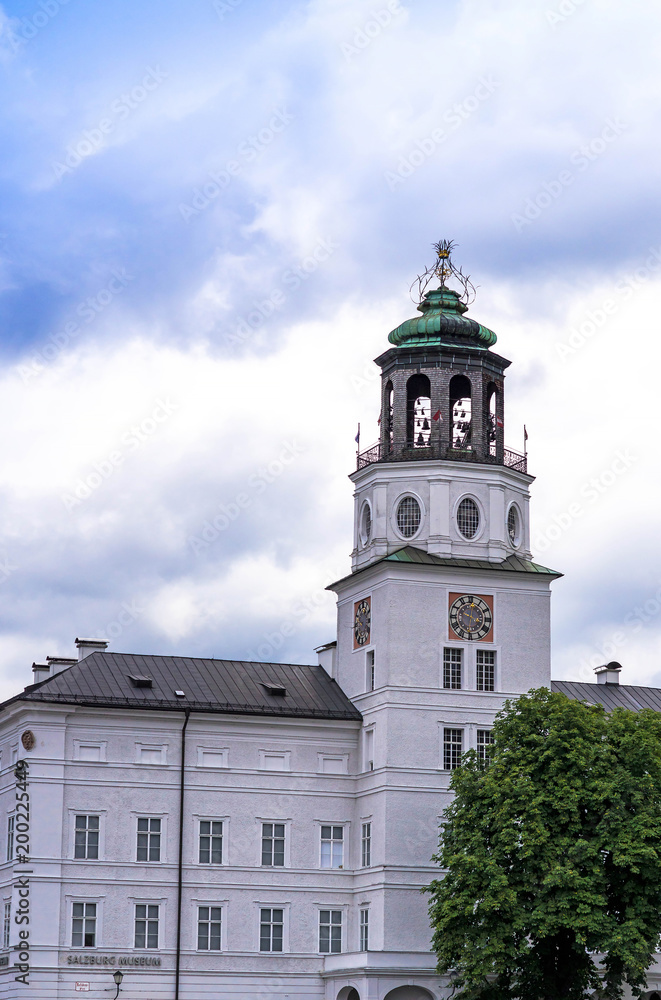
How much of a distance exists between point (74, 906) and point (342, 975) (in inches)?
416

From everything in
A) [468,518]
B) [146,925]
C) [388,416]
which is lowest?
[146,925]

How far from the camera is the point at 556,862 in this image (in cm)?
5706

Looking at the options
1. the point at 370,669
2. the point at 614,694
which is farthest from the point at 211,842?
the point at 614,694

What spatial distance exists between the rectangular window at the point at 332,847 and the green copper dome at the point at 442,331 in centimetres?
2068

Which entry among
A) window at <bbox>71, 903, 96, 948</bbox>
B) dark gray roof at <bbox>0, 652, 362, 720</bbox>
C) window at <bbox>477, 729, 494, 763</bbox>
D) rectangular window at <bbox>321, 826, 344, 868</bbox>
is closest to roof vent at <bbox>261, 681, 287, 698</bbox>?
dark gray roof at <bbox>0, 652, 362, 720</bbox>

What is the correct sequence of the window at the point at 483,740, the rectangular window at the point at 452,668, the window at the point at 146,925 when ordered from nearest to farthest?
the window at the point at 146,925, the window at the point at 483,740, the rectangular window at the point at 452,668

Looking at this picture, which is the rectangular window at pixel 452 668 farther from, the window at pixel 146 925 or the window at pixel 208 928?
the window at pixel 146 925

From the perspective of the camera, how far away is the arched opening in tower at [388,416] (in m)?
72.8

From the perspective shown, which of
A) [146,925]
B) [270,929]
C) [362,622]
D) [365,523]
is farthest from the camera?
[365,523]

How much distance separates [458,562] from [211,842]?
14.9 meters

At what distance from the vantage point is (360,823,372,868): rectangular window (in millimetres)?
67625

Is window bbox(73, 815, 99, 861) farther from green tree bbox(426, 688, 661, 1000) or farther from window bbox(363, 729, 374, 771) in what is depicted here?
green tree bbox(426, 688, 661, 1000)

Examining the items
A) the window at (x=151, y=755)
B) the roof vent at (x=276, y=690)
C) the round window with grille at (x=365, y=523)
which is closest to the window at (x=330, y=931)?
the window at (x=151, y=755)

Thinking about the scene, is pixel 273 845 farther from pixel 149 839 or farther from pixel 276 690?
pixel 276 690
